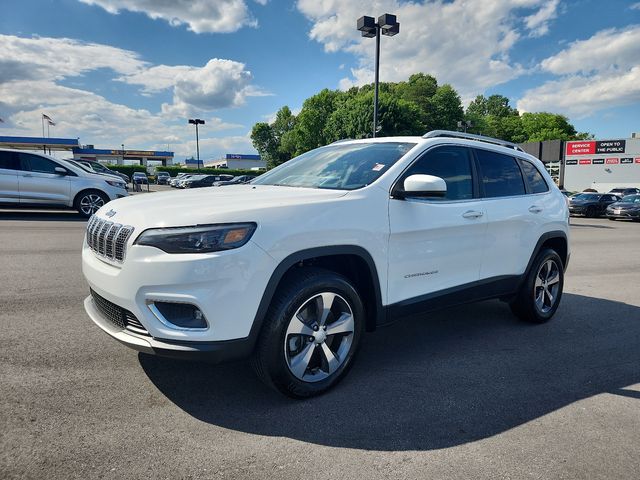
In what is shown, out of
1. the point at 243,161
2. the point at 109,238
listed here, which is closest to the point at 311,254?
the point at 109,238

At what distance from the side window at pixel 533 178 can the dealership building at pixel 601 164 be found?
54561 mm

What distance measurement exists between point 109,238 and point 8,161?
10923 millimetres

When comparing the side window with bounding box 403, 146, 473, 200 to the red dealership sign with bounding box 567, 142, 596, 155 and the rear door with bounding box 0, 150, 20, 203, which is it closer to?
the rear door with bounding box 0, 150, 20, 203

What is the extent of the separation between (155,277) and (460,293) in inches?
98.4

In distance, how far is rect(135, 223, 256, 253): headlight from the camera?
8.39 ft

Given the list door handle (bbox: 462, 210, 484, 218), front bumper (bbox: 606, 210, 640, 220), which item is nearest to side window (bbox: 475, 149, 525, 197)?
door handle (bbox: 462, 210, 484, 218)

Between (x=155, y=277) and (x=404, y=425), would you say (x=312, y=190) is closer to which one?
(x=155, y=277)

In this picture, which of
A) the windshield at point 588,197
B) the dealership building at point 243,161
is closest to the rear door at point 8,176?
the windshield at point 588,197

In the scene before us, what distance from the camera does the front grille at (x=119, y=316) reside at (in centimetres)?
270

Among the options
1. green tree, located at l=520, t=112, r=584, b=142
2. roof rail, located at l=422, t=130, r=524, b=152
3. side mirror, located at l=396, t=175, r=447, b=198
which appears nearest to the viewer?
side mirror, located at l=396, t=175, r=447, b=198

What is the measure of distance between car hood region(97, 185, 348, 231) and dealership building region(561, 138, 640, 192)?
189 feet

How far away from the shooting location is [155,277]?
8.38 ft

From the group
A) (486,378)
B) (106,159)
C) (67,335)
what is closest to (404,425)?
(486,378)

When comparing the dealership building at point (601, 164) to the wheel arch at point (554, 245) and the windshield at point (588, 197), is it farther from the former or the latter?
the wheel arch at point (554, 245)
